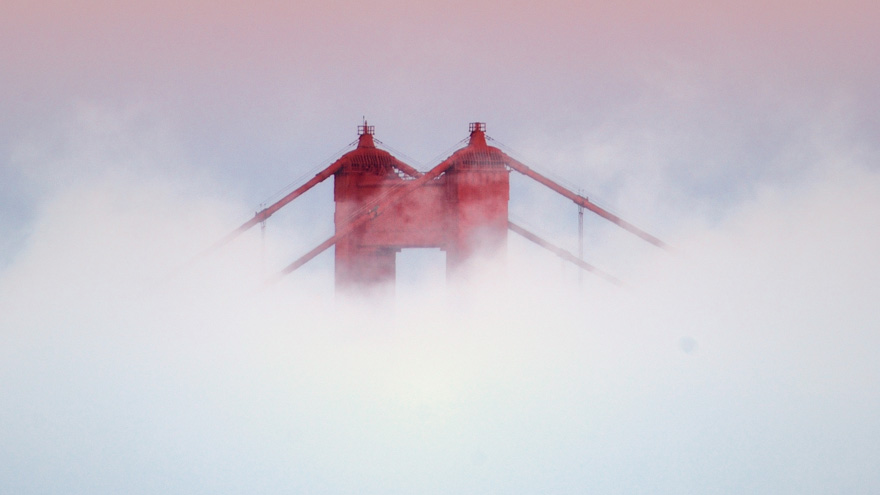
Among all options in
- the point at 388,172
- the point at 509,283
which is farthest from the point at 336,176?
the point at 509,283

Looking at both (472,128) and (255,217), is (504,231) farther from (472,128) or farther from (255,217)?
(255,217)

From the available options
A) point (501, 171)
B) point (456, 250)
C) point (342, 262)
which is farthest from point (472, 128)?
point (342, 262)

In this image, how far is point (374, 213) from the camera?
56.6 metres

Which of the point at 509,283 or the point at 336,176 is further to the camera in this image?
the point at 336,176

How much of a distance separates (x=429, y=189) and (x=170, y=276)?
15.0 meters

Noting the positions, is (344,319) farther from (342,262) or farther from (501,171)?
(501,171)

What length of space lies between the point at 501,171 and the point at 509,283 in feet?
20.0

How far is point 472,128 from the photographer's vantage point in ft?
184

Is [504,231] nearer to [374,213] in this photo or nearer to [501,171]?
[501,171]

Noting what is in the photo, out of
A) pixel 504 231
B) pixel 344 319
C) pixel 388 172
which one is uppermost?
pixel 388 172

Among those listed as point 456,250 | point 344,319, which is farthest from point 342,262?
point 456,250

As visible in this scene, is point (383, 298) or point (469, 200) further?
point (383, 298)

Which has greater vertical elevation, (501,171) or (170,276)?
(501,171)

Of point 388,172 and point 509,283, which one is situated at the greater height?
point 388,172
